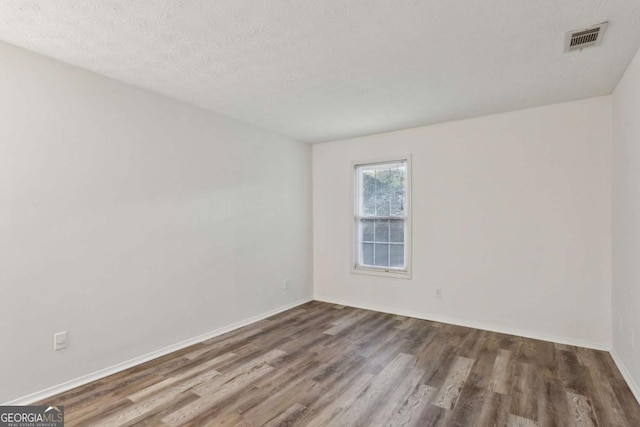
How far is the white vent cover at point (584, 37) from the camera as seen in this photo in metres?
2.01

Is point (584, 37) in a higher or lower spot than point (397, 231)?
higher

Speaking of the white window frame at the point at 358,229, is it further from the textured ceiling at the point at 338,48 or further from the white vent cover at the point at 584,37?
the white vent cover at the point at 584,37

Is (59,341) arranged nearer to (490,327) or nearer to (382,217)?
(382,217)

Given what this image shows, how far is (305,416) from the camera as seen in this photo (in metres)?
2.12

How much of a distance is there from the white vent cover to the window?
2.25 meters

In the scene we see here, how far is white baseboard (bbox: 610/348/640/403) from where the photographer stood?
2301 millimetres

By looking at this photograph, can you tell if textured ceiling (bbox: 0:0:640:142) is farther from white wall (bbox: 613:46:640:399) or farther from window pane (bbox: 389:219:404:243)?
window pane (bbox: 389:219:404:243)

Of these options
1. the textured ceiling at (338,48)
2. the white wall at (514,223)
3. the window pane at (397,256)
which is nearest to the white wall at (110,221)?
the textured ceiling at (338,48)

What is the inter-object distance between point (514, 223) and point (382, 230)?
5.42ft

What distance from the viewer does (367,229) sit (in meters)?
4.79

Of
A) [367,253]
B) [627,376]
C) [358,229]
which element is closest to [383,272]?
[367,253]

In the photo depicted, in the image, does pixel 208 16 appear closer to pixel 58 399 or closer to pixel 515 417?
pixel 58 399

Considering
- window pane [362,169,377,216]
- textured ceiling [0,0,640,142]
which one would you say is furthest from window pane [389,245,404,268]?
textured ceiling [0,0,640,142]

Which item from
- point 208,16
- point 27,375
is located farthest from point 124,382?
point 208,16
